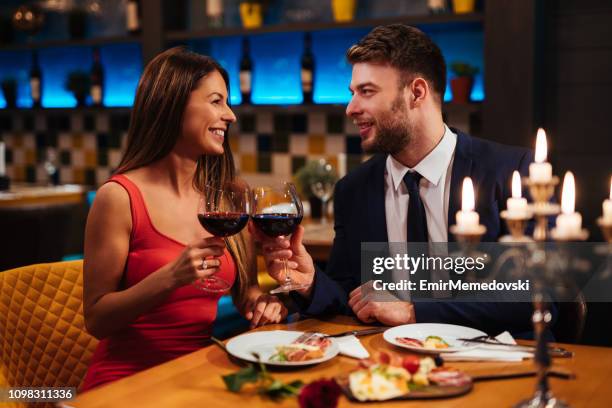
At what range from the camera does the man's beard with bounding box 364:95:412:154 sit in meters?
2.10

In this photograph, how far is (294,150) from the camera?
4422 mm

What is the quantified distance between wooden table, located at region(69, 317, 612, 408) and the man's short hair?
3.38ft

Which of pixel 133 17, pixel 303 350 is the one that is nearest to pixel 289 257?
pixel 303 350

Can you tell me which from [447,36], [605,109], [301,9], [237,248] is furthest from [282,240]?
[301,9]

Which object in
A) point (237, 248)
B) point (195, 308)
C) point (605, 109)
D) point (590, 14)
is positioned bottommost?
point (195, 308)

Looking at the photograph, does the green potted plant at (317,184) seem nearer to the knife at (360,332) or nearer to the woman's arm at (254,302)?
the woman's arm at (254,302)

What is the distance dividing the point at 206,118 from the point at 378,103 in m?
0.55

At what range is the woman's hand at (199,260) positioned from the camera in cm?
146

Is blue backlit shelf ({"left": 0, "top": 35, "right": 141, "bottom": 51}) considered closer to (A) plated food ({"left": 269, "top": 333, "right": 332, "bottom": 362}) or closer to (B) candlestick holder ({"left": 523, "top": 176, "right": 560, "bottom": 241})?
(A) plated food ({"left": 269, "top": 333, "right": 332, "bottom": 362})

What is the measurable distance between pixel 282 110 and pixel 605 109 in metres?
1.74

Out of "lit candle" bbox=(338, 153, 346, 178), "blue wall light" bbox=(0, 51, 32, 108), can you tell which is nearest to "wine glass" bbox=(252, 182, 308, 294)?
"lit candle" bbox=(338, 153, 346, 178)

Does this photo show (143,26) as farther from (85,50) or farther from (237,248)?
(237,248)

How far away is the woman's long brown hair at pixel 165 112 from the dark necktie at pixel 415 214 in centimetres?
46

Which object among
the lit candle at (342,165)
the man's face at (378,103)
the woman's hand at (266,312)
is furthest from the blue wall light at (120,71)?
the woman's hand at (266,312)
